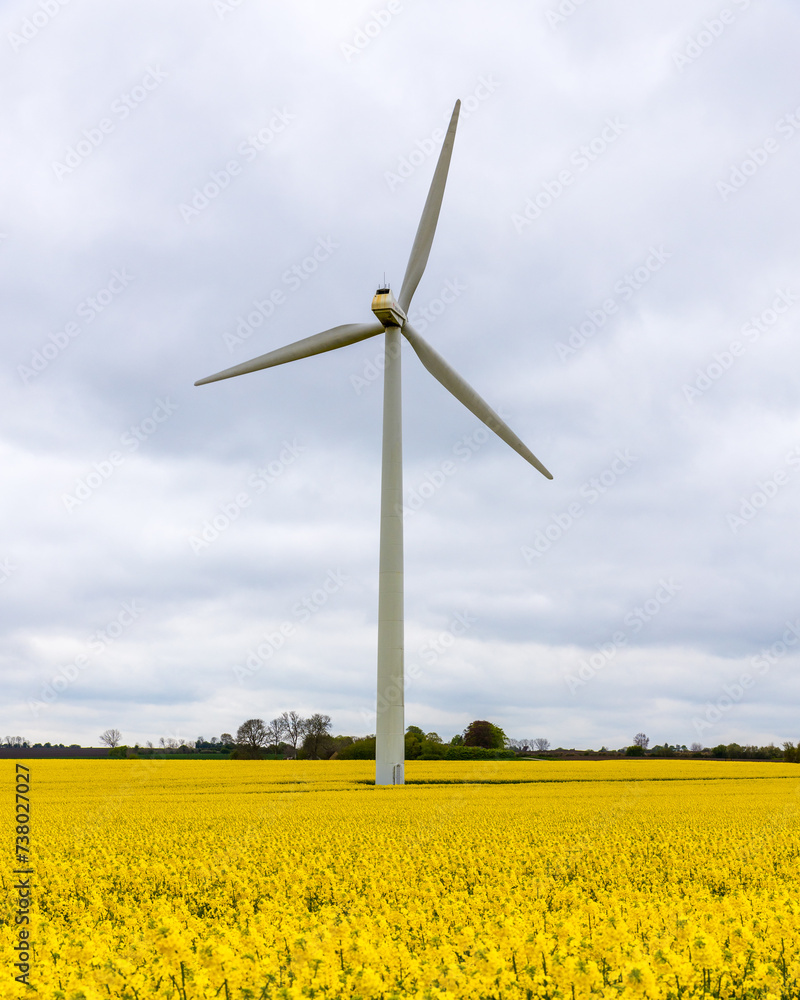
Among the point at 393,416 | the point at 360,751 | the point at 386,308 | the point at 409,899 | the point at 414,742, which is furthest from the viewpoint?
the point at 414,742

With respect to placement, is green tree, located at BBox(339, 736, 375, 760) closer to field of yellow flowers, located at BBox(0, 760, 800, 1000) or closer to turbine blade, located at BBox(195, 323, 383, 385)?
turbine blade, located at BBox(195, 323, 383, 385)

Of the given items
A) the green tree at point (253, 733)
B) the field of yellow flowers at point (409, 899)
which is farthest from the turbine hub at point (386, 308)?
the green tree at point (253, 733)

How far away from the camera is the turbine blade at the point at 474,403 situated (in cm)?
4144

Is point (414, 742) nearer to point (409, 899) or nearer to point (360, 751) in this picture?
point (360, 751)

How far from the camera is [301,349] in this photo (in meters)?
42.8

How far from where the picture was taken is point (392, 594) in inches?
1515

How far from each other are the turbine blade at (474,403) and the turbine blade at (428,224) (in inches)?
172

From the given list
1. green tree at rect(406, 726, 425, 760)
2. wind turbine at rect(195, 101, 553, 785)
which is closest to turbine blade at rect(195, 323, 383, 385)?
wind turbine at rect(195, 101, 553, 785)

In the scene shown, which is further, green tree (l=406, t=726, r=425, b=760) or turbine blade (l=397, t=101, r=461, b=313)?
green tree (l=406, t=726, r=425, b=760)

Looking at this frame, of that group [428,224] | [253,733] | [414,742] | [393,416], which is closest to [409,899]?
[393,416]

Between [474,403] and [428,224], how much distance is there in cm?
1031

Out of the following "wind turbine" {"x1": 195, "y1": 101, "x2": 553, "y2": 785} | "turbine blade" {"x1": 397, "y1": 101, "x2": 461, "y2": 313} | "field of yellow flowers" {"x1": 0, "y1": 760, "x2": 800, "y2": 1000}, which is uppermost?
"turbine blade" {"x1": 397, "y1": 101, "x2": 461, "y2": 313}

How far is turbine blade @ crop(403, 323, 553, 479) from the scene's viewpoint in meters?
41.4

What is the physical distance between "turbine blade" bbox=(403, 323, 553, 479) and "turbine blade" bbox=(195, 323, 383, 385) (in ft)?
14.5
